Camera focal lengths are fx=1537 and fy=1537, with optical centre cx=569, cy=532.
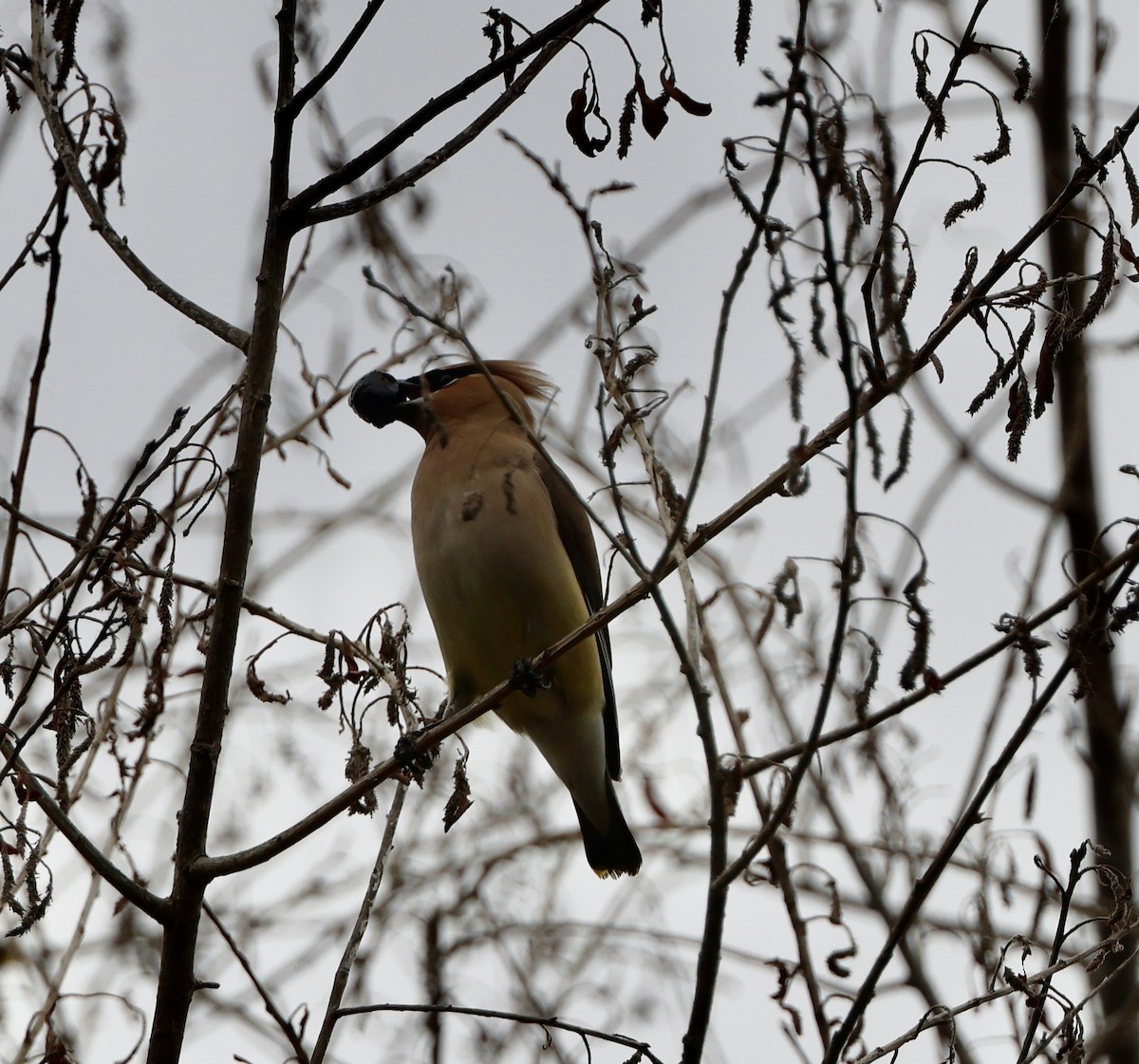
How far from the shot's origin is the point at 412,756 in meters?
3.00

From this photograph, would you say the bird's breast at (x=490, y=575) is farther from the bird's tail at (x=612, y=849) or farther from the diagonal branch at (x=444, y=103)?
the diagonal branch at (x=444, y=103)

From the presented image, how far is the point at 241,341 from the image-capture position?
2.90 meters

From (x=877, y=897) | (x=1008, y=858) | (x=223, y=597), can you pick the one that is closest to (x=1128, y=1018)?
→ (x=1008, y=858)

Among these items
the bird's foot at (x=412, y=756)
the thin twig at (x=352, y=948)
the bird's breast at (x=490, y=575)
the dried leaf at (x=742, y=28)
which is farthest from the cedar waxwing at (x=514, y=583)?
the dried leaf at (x=742, y=28)

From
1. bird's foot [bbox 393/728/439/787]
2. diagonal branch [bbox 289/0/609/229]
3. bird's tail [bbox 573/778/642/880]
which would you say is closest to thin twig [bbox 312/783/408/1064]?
bird's foot [bbox 393/728/439/787]

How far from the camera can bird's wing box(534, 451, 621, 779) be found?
5.19 m

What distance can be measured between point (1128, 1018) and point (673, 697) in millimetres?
3026

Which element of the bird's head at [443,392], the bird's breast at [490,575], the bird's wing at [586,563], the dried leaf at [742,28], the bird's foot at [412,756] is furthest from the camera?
the bird's wing at [586,563]

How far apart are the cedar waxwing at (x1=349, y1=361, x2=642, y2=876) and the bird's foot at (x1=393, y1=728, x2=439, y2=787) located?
0.44 metres

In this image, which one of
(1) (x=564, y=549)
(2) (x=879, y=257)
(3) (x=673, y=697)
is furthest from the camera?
(3) (x=673, y=697)

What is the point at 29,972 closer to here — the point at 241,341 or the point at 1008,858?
the point at 241,341

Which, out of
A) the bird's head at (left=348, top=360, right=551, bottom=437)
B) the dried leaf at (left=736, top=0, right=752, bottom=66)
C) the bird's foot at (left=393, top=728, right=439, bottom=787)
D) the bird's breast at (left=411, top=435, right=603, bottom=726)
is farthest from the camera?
the bird's head at (left=348, top=360, right=551, bottom=437)

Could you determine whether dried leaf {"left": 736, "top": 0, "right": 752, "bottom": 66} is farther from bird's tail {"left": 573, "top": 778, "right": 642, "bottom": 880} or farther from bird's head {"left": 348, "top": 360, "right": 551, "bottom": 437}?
bird's tail {"left": 573, "top": 778, "right": 642, "bottom": 880}

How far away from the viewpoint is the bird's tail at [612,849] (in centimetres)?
558
